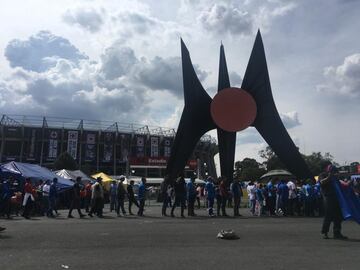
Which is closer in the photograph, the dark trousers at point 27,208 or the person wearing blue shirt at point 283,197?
the dark trousers at point 27,208

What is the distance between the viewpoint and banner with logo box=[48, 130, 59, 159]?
7659 centimetres

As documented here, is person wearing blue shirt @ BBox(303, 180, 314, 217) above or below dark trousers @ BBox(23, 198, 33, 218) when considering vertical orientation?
above

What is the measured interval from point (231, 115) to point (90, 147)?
5725 cm

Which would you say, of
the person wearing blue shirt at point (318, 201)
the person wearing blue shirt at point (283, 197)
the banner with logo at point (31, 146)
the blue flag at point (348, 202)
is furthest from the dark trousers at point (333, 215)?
the banner with logo at point (31, 146)

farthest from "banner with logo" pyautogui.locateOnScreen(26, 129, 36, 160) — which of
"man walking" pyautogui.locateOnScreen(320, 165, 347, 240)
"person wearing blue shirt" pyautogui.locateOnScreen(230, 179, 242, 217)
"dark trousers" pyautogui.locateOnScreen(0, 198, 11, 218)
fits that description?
"man walking" pyautogui.locateOnScreen(320, 165, 347, 240)

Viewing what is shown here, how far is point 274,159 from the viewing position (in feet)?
284

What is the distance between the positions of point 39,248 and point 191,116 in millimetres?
19563

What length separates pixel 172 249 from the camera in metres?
8.47

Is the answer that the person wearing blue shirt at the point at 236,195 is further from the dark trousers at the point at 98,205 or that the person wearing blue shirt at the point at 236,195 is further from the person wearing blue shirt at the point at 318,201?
the dark trousers at the point at 98,205

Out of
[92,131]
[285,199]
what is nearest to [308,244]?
[285,199]

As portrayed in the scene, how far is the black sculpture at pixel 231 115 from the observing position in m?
26.0

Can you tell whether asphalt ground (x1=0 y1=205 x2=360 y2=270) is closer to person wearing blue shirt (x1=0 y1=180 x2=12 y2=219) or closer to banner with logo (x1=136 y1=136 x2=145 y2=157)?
person wearing blue shirt (x1=0 y1=180 x2=12 y2=219)

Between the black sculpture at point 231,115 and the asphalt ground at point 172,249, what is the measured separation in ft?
47.6

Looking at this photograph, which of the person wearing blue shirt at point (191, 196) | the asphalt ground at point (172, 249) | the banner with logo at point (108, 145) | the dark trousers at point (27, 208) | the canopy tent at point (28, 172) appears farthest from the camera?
the banner with logo at point (108, 145)
